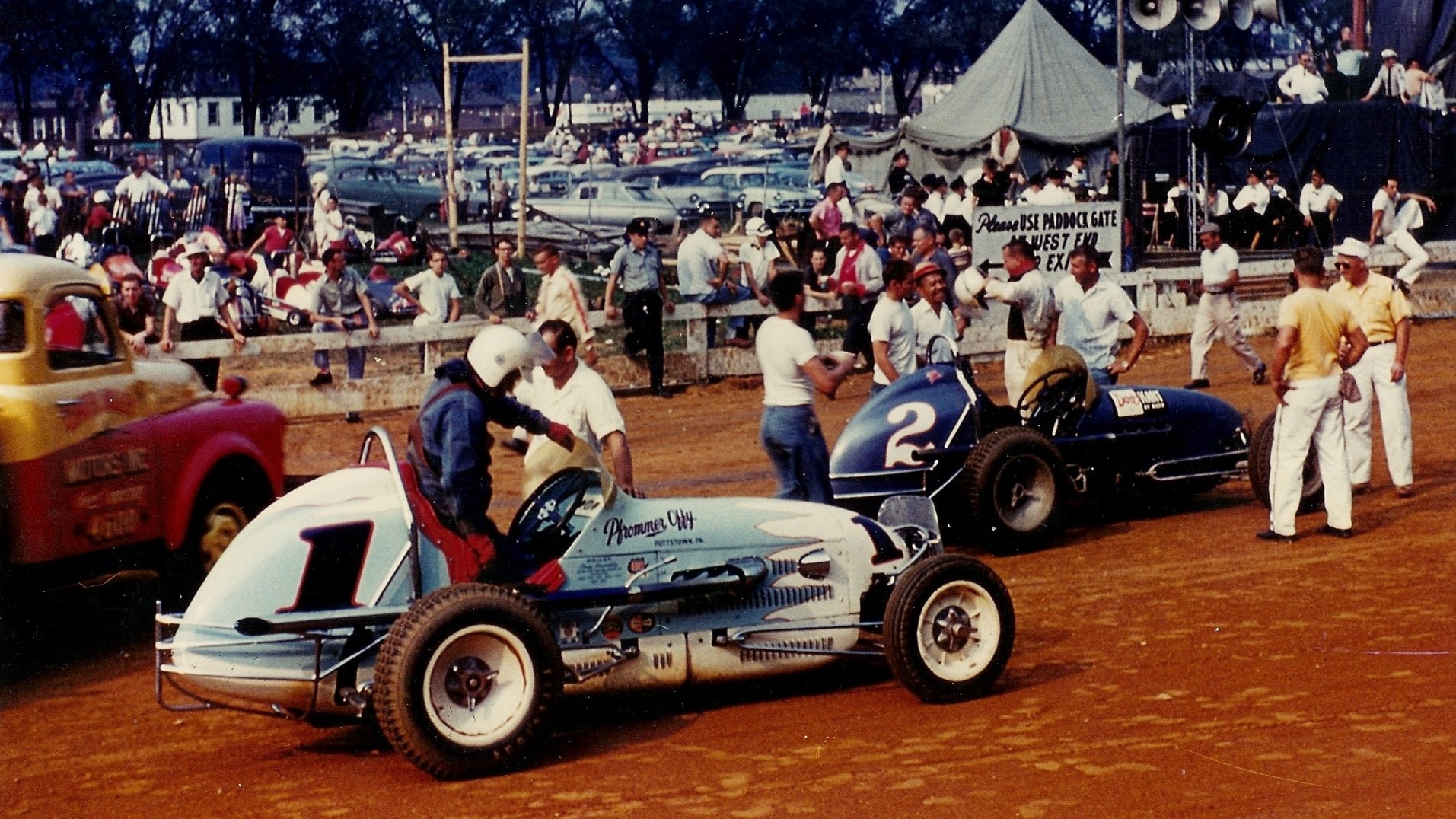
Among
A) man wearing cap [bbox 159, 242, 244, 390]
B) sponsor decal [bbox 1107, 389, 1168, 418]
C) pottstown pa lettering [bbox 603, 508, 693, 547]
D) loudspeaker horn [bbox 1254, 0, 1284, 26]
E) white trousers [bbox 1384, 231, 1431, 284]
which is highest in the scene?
loudspeaker horn [bbox 1254, 0, 1284, 26]

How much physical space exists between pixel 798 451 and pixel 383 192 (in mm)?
29357

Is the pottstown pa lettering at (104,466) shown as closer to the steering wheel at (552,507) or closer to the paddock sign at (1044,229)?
the steering wheel at (552,507)

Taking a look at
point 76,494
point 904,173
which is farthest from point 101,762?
point 904,173

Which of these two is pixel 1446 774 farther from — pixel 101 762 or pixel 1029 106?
pixel 1029 106

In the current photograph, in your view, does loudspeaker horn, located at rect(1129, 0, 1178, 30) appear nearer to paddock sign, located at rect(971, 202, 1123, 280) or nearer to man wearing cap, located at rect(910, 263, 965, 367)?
paddock sign, located at rect(971, 202, 1123, 280)

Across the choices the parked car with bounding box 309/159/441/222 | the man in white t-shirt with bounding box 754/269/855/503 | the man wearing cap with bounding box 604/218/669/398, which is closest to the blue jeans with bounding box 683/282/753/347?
the man wearing cap with bounding box 604/218/669/398

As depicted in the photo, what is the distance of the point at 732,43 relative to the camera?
7456 centimetres

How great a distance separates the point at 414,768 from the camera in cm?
713

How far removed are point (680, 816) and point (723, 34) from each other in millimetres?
69121

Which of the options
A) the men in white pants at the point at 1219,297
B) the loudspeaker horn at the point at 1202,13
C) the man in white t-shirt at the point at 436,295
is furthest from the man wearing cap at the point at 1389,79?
the man in white t-shirt at the point at 436,295

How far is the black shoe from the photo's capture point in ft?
37.3

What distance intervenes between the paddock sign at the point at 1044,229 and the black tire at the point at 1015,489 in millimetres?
9456

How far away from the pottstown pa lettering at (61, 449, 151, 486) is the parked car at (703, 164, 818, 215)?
2747cm

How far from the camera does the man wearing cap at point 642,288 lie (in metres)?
18.5
